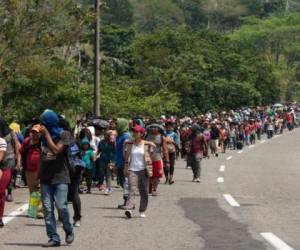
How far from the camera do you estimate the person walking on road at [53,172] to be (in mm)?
10156

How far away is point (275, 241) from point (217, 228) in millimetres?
1567

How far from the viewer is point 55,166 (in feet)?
33.5

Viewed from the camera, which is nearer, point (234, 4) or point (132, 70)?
point (132, 70)

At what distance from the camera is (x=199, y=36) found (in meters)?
65.1

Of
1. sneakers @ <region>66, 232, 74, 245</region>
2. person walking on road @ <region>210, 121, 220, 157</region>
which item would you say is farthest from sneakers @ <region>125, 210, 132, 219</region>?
person walking on road @ <region>210, 121, 220, 157</region>

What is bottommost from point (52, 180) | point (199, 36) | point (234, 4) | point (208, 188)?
point (208, 188)

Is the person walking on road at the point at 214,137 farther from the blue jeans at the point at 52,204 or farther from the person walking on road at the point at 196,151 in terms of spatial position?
the blue jeans at the point at 52,204

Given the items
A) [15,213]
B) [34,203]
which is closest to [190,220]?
[34,203]

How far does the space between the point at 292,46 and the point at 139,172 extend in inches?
3187

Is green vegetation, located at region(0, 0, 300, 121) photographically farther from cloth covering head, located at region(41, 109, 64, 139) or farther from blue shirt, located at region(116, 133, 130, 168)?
cloth covering head, located at region(41, 109, 64, 139)

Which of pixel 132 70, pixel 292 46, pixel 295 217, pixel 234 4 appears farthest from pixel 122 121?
pixel 234 4

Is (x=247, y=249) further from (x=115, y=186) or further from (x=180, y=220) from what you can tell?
(x=115, y=186)

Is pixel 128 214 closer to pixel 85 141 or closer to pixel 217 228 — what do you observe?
pixel 217 228

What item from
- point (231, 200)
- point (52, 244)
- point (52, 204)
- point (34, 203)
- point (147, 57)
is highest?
point (147, 57)
